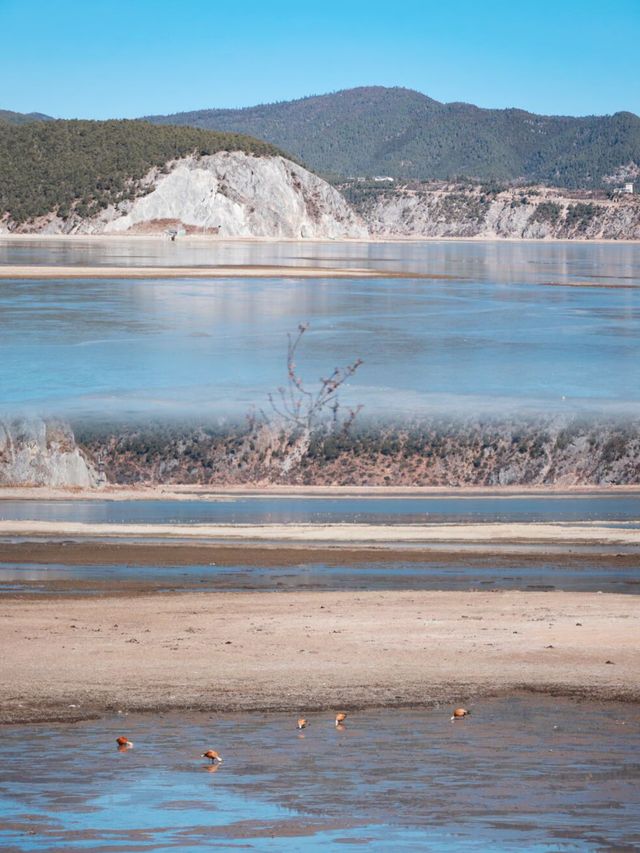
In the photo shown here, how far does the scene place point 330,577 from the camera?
51.8 feet

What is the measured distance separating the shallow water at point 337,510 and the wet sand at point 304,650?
746 cm

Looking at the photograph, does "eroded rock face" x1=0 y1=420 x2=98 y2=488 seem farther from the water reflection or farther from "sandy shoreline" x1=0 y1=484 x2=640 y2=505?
the water reflection

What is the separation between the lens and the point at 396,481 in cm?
2562

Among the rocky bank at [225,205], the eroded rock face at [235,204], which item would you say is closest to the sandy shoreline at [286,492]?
the rocky bank at [225,205]

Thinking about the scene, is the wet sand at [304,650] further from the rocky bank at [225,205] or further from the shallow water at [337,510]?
the rocky bank at [225,205]

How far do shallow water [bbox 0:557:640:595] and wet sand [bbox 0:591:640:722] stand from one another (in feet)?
2.79

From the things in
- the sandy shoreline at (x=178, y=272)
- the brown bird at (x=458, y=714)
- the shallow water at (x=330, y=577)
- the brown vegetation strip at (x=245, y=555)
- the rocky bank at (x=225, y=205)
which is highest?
the rocky bank at (x=225, y=205)

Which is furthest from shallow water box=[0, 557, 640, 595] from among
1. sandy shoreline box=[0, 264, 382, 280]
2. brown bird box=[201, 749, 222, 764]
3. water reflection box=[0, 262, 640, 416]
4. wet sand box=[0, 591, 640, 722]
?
sandy shoreline box=[0, 264, 382, 280]

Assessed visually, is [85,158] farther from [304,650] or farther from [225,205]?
[304,650]

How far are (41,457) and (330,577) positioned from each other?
9.05 meters

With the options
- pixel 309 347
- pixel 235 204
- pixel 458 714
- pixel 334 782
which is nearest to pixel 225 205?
pixel 235 204

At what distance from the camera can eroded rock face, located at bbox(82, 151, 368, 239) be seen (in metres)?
152

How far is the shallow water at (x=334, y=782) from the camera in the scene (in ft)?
20.9

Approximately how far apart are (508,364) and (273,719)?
1939 cm
